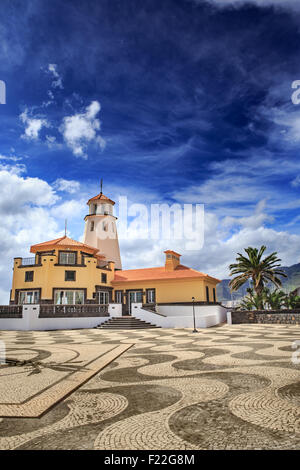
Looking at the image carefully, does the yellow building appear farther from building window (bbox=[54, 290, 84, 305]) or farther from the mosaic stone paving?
the mosaic stone paving

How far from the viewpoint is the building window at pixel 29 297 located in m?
30.5

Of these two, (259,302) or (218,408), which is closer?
(218,408)

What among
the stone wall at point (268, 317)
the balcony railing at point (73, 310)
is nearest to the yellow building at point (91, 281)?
the balcony railing at point (73, 310)

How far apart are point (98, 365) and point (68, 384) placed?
219 centimetres

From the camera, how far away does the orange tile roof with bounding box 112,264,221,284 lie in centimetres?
3309

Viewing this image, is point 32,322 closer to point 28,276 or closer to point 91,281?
point 28,276

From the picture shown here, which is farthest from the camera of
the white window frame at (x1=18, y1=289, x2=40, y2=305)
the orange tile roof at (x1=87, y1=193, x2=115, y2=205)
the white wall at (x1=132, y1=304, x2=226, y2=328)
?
the orange tile roof at (x1=87, y1=193, x2=115, y2=205)

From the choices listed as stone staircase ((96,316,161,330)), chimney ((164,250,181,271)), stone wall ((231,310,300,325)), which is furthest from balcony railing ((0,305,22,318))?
stone wall ((231,310,300,325))

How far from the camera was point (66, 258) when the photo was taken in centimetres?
3291

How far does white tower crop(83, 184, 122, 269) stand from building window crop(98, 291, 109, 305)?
7.28 meters

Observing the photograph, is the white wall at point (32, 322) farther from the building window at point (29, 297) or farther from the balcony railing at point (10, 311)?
the building window at point (29, 297)

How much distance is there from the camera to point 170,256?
122 ft
